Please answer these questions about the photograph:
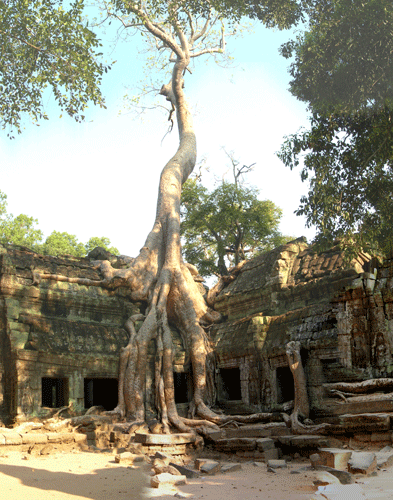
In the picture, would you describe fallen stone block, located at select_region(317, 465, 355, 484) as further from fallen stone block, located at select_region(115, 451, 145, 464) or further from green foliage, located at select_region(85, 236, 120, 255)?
green foliage, located at select_region(85, 236, 120, 255)

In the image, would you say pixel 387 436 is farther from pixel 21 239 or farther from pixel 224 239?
pixel 21 239

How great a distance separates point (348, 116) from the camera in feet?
34.1

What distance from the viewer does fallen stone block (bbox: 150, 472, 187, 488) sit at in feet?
22.0

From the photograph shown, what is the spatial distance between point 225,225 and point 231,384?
22.9 feet

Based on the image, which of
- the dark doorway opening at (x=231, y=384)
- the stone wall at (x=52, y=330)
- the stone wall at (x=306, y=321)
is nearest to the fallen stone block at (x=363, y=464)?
the stone wall at (x=306, y=321)

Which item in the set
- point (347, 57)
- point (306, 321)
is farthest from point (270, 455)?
point (347, 57)

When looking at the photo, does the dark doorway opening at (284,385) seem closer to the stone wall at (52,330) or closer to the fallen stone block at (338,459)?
the stone wall at (52,330)

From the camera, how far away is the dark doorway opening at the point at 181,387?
1447cm

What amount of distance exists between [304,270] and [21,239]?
1441 cm

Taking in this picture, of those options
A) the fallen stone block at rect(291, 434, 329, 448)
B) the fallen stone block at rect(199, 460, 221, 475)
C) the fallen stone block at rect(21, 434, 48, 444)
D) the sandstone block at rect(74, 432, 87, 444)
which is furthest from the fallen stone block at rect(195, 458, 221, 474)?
the fallen stone block at rect(21, 434, 48, 444)

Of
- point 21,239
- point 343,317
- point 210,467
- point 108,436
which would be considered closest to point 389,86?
point 343,317

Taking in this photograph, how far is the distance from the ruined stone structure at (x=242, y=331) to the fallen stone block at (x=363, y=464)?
1704mm

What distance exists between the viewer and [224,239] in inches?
808

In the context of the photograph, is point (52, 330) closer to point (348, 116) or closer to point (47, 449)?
point (47, 449)
